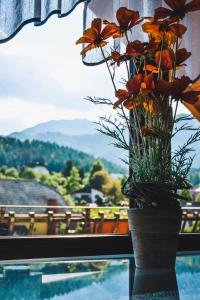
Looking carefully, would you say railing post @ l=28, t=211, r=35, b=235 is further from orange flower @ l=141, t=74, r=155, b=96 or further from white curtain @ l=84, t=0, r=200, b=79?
orange flower @ l=141, t=74, r=155, b=96

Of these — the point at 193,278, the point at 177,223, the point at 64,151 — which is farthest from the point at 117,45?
the point at 193,278

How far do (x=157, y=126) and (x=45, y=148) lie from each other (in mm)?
636

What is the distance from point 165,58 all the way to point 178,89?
0.14 metres

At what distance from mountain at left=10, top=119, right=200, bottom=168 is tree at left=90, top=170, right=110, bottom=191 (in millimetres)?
61

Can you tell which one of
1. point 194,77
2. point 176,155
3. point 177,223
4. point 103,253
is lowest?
point 103,253

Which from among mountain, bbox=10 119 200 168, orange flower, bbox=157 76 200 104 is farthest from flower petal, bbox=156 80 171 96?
mountain, bbox=10 119 200 168

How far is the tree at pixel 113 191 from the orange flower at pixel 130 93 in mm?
590

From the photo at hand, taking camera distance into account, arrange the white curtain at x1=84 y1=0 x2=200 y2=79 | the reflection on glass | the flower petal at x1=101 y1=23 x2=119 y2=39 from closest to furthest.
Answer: the reflection on glass
the flower petal at x1=101 y1=23 x2=119 y2=39
the white curtain at x1=84 y1=0 x2=200 y2=79

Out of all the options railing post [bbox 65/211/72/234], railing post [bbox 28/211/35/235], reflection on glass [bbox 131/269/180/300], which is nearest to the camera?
reflection on glass [bbox 131/269/180/300]

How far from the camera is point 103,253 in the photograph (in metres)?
1.44

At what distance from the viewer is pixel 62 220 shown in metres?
1.65

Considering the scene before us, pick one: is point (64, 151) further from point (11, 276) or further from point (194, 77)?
point (11, 276)

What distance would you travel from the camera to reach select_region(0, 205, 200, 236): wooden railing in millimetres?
1516

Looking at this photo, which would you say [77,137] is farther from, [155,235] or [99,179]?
[155,235]
